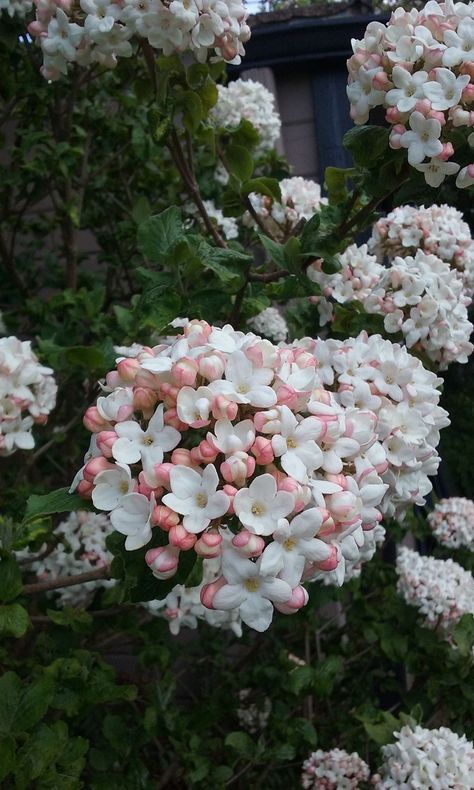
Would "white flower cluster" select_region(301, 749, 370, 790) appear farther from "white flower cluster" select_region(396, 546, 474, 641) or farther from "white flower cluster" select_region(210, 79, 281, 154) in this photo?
"white flower cluster" select_region(210, 79, 281, 154)

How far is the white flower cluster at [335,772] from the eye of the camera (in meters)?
1.98

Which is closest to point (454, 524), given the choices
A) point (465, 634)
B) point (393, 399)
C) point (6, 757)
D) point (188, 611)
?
point (465, 634)

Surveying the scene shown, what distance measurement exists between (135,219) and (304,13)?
5.09 feet

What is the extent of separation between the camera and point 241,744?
207cm

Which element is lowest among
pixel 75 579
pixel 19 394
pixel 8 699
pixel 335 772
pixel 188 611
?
pixel 335 772

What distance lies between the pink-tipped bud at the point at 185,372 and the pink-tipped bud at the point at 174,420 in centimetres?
4

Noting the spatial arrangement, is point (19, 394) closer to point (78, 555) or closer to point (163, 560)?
point (78, 555)

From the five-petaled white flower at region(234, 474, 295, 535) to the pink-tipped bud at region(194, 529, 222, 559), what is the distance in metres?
0.04

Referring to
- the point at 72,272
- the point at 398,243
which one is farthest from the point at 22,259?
the point at 398,243

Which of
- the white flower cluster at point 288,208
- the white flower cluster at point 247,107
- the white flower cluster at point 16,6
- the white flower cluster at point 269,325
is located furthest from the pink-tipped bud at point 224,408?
the white flower cluster at point 247,107

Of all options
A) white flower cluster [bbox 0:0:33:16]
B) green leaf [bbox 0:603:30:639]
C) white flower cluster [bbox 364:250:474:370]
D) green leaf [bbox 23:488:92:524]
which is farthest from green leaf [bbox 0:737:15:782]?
white flower cluster [bbox 0:0:33:16]

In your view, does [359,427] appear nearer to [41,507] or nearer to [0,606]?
[41,507]

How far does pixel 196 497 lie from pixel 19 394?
2.94 ft

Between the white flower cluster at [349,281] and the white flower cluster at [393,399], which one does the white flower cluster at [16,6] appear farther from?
the white flower cluster at [393,399]
